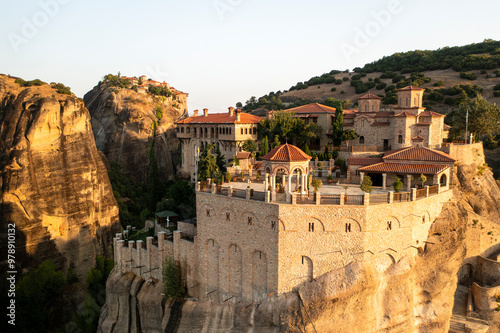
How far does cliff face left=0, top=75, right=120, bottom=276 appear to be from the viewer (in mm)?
40688

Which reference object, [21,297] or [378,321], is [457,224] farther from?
[21,297]

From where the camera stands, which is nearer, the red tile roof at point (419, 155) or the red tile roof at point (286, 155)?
the red tile roof at point (286, 155)

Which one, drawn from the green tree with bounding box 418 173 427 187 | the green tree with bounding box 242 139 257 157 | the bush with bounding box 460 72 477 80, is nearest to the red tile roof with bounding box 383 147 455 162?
the green tree with bounding box 418 173 427 187

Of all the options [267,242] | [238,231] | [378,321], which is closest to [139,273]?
[238,231]

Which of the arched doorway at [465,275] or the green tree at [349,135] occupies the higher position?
the green tree at [349,135]

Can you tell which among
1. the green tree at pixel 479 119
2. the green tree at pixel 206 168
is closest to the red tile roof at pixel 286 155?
the green tree at pixel 206 168

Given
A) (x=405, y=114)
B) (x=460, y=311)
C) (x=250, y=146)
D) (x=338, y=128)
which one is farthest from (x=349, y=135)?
(x=460, y=311)

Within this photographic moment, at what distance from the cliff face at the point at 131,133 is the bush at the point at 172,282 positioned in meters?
36.4

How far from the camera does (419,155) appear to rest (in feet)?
94.3

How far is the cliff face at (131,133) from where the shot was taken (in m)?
61.7

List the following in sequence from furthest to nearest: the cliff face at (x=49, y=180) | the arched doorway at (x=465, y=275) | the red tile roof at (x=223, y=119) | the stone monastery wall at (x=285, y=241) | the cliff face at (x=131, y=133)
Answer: the cliff face at (x=131, y=133) < the red tile roof at (x=223, y=119) < the cliff face at (x=49, y=180) < the arched doorway at (x=465, y=275) < the stone monastery wall at (x=285, y=241)

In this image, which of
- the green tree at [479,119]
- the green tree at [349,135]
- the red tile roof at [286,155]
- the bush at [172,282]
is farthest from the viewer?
the green tree at [349,135]

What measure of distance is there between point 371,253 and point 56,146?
121 feet

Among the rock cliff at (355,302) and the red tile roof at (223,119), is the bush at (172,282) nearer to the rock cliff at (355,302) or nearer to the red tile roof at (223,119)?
the rock cliff at (355,302)
